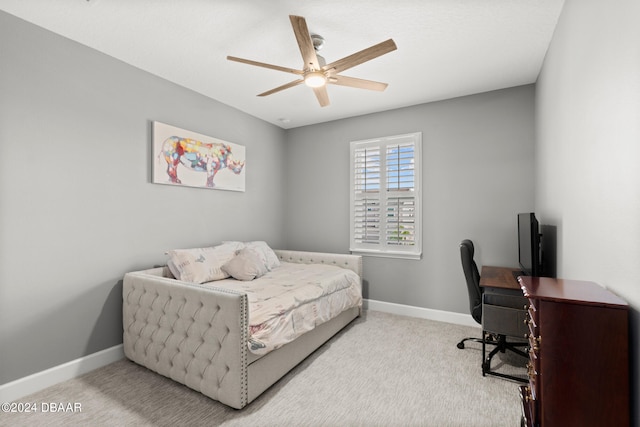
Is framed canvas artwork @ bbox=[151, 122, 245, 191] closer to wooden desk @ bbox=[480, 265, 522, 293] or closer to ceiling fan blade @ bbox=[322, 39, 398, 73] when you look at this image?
ceiling fan blade @ bbox=[322, 39, 398, 73]

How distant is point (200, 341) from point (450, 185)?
3.08 metres

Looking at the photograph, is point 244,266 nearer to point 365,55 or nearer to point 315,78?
point 315,78

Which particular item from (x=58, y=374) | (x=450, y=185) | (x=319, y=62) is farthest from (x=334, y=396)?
(x=450, y=185)

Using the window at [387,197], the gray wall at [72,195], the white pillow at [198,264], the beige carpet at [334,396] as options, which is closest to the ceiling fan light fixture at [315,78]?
the gray wall at [72,195]

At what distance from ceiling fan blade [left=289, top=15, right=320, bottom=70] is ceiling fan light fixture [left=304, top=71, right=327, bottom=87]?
54mm

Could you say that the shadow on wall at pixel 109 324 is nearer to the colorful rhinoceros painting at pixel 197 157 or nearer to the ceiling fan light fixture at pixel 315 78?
the colorful rhinoceros painting at pixel 197 157

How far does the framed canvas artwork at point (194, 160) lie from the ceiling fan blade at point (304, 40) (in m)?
1.71

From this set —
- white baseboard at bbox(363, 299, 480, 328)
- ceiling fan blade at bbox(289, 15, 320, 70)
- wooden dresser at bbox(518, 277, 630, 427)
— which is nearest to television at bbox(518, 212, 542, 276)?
wooden dresser at bbox(518, 277, 630, 427)

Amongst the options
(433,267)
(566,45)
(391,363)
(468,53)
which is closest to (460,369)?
(391,363)

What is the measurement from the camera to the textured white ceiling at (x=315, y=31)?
2.02 metres

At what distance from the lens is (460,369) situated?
2.49 metres

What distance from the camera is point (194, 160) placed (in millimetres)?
3324

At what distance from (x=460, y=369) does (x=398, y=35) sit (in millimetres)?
2738

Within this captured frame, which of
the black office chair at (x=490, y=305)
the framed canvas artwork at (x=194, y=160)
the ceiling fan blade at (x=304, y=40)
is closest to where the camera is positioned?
the ceiling fan blade at (x=304, y=40)
